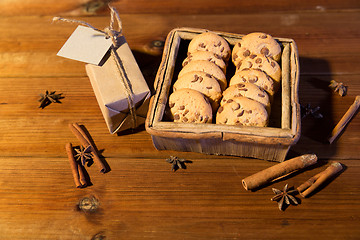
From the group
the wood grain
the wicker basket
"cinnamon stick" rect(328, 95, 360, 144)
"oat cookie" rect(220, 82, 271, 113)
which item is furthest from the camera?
the wood grain

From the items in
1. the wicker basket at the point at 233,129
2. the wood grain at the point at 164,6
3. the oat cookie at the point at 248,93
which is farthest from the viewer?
the wood grain at the point at 164,6

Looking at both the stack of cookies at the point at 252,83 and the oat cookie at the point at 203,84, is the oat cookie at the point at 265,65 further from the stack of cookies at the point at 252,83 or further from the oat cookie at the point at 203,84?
the oat cookie at the point at 203,84

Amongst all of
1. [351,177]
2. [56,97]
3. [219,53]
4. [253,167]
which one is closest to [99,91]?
[56,97]

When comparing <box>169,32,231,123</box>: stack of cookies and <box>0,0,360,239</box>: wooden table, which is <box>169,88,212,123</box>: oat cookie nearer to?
<box>169,32,231,123</box>: stack of cookies

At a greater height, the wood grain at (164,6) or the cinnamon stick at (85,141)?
the wood grain at (164,6)

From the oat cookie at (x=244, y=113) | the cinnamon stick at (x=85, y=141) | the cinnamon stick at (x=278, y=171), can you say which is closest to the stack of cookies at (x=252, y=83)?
the oat cookie at (x=244, y=113)

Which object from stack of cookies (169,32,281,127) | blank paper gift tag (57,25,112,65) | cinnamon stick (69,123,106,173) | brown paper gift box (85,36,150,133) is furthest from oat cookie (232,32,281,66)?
cinnamon stick (69,123,106,173)
